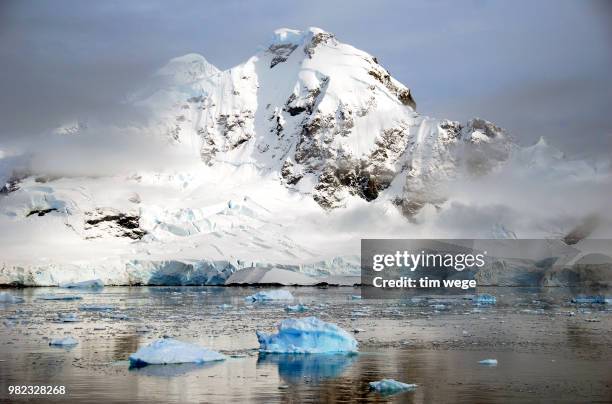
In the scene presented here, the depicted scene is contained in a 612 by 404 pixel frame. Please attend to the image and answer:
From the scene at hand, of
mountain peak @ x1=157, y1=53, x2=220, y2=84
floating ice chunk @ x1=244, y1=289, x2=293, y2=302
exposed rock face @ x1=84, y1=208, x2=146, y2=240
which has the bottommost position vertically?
floating ice chunk @ x1=244, y1=289, x2=293, y2=302

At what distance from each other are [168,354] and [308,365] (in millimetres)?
4288

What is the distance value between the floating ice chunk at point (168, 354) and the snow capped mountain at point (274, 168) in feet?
342

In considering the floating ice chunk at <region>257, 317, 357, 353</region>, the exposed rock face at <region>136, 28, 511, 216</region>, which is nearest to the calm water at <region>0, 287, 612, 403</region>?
the floating ice chunk at <region>257, 317, 357, 353</region>

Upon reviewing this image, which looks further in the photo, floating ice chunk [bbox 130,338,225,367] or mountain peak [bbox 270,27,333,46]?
mountain peak [bbox 270,27,333,46]

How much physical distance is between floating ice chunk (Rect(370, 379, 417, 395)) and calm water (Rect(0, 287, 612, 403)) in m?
0.28

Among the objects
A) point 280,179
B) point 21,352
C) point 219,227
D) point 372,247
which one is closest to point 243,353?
point 21,352

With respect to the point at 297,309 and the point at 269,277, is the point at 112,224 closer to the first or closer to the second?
the point at 269,277

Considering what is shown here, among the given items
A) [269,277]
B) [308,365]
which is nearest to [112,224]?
[269,277]

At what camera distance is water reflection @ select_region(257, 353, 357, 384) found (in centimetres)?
2209

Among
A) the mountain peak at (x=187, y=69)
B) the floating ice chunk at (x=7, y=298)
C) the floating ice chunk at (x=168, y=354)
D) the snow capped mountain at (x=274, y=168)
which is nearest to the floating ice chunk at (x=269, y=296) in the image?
the floating ice chunk at (x=7, y=298)

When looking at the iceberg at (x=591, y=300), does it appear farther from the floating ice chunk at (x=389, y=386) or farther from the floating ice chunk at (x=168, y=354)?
the floating ice chunk at (x=389, y=386)

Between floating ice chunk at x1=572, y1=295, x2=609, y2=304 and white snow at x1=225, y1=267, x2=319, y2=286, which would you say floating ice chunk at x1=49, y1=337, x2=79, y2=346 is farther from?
white snow at x1=225, y1=267, x2=319, y2=286

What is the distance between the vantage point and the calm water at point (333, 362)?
19.4 metres

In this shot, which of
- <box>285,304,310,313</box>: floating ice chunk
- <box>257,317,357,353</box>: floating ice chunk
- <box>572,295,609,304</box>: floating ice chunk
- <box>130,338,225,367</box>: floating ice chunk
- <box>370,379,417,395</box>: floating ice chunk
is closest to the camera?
<box>370,379,417,395</box>: floating ice chunk
